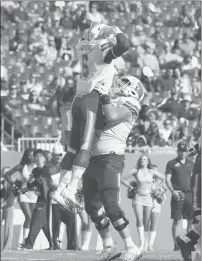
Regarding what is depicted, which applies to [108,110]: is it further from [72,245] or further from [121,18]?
[121,18]

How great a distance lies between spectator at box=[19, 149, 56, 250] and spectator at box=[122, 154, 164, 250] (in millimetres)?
1372

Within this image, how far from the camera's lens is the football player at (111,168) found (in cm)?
846

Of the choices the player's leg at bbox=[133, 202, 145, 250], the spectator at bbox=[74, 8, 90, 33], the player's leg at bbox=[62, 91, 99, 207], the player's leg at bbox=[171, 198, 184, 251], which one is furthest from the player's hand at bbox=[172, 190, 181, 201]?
the spectator at bbox=[74, 8, 90, 33]

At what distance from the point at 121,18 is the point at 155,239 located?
874 cm

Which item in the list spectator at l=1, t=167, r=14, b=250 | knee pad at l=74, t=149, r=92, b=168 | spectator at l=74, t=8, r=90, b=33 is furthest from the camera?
spectator at l=74, t=8, r=90, b=33

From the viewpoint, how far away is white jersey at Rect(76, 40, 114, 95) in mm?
8516

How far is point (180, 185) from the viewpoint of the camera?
45.9ft

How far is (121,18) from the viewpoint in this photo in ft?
75.2

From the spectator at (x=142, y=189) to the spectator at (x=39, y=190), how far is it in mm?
1372

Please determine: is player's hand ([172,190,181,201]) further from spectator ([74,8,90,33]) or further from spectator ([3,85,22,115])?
spectator ([74,8,90,33])

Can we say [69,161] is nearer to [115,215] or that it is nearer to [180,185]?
[115,215]

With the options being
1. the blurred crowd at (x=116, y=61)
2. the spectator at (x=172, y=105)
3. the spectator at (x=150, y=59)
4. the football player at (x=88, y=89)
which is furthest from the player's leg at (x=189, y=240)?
the spectator at (x=150, y=59)

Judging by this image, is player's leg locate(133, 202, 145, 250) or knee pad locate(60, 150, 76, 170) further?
player's leg locate(133, 202, 145, 250)

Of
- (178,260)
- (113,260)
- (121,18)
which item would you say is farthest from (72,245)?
(121,18)
